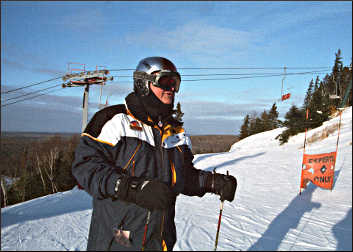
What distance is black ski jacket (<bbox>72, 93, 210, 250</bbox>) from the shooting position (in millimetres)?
1461

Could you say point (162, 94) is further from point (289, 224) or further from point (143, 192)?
point (289, 224)

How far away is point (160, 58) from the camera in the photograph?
75.8 inches

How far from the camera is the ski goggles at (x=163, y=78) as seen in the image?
182cm

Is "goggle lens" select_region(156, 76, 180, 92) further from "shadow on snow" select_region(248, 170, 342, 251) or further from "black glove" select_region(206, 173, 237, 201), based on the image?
"shadow on snow" select_region(248, 170, 342, 251)

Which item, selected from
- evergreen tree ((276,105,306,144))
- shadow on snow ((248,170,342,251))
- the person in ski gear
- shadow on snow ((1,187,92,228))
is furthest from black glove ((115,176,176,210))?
evergreen tree ((276,105,306,144))

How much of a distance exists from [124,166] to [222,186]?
871 millimetres

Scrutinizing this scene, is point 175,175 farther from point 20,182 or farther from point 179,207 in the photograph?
point 20,182

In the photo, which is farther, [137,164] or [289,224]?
[289,224]

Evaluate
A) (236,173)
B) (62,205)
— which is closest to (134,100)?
(62,205)

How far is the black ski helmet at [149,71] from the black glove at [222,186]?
0.80 m

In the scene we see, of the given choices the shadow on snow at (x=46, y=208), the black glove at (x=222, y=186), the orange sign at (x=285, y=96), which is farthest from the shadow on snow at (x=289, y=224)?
the orange sign at (x=285, y=96)

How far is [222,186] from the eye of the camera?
2016 millimetres

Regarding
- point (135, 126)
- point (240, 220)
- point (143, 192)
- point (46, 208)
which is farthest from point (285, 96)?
point (143, 192)

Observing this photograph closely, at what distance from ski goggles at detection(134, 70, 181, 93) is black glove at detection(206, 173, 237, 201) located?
2.62 ft
